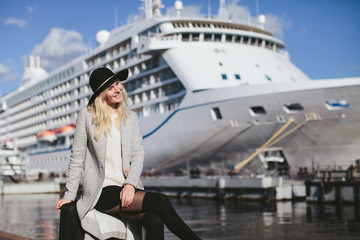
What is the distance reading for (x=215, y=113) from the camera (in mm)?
22547

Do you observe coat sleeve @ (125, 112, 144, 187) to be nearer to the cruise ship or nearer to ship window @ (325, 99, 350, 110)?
the cruise ship

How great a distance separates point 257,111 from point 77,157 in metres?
19.0

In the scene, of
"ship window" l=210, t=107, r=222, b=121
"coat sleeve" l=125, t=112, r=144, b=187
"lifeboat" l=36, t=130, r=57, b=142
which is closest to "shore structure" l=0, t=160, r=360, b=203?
"ship window" l=210, t=107, r=222, b=121

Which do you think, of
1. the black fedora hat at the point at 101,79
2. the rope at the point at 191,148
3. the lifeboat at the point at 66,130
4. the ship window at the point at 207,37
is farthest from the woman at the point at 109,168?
the lifeboat at the point at 66,130

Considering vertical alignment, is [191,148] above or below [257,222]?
above

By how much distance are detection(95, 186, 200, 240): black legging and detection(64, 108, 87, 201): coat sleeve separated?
232 mm

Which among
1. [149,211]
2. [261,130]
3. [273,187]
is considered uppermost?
[261,130]

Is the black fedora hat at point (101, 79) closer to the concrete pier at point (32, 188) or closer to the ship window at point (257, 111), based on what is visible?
the ship window at point (257, 111)

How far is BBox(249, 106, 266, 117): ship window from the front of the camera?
70.2ft

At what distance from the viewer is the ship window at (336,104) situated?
19812mm

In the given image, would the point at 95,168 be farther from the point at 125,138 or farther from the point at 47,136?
the point at 47,136

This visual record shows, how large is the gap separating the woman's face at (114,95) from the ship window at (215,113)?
19225mm

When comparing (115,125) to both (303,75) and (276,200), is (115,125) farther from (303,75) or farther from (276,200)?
(303,75)

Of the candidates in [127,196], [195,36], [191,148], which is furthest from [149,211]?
[195,36]
